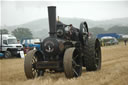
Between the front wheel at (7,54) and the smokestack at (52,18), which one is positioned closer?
the smokestack at (52,18)

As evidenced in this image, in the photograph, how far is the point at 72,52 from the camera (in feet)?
25.6

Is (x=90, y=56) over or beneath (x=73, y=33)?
beneath

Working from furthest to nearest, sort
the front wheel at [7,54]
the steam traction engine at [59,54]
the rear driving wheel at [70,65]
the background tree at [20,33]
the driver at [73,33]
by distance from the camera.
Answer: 1. the background tree at [20,33]
2. the front wheel at [7,54]
3. the driver at [73,33]
4. the steam traction engine at [59,54]
5. the rear driving wheel at [70,65]

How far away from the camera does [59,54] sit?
838cm

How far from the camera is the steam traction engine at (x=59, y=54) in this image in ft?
26.1

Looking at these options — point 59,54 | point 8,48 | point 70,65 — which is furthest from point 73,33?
point 8,48

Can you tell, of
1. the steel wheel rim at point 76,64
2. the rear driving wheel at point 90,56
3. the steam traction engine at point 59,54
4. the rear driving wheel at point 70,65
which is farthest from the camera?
the rear driving wheel at point 90,56

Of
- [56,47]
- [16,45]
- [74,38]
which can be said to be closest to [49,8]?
[56,47]

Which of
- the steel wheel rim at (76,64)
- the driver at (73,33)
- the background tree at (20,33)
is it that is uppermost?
the driver at (73,33)

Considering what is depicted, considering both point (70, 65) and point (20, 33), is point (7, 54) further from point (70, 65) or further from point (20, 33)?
point (20, 33)

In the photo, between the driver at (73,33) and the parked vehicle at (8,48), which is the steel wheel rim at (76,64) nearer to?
the driver at (73,33)

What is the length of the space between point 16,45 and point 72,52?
51.0ft

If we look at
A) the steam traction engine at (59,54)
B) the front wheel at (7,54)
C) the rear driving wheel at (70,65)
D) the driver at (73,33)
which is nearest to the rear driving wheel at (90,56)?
the steam traction engine at (59,54)

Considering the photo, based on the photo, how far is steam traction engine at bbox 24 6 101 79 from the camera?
26.1 feet
